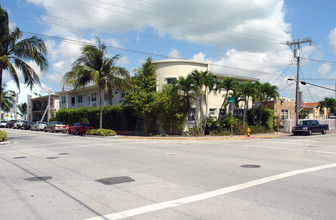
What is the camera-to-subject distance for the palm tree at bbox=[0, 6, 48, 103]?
24.3 m

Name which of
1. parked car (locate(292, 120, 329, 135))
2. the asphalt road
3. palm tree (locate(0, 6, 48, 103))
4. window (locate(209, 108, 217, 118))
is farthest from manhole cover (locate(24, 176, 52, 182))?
parked car (locate(292, 120, 329, 135))

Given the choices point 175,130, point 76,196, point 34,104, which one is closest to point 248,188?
point 76,196

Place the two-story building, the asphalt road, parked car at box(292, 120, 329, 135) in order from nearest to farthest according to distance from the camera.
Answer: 1. the asphalt road
2. parked car at box(292, 120, 329, 135)
3. the two-story building

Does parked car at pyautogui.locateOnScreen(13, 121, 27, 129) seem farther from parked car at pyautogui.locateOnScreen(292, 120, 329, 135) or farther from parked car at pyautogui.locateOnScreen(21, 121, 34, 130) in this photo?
parked car at pyautogui.locateOnScreen(292, 120, 329, 135)

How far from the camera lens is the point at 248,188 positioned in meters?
7.24

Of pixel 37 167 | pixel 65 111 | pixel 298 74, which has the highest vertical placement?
pixel 298 74

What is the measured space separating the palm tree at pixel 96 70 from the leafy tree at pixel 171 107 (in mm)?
4170

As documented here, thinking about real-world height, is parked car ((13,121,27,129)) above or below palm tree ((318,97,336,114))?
below

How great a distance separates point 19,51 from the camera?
24.8 meters

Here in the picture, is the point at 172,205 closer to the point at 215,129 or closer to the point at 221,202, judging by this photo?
the point at 221,202

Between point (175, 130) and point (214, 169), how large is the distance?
67.8 ft

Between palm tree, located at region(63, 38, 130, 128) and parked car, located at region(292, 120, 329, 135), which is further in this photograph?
parked car, located at region(292, 120, 329, 135)

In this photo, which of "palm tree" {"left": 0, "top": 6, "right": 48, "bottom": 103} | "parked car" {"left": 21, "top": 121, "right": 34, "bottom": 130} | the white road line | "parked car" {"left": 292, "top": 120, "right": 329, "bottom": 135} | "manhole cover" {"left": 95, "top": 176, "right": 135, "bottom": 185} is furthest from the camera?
"parked car" {"left": 21, "top": 121, "right": 34, "bottom": 130}

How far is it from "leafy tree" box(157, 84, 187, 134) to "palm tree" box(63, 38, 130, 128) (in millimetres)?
4170
